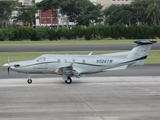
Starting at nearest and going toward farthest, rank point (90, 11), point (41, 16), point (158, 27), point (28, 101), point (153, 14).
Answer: point (28, 101), point (158, 27), point (153, 14), point (90, 11), point (41, 16)

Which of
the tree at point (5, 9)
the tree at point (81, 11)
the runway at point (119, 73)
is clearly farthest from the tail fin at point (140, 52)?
the tree at point (5, 9)

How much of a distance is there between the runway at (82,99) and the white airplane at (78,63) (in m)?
0.66

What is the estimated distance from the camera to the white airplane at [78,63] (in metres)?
26.4

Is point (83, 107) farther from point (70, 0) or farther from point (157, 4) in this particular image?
point (70, 0)

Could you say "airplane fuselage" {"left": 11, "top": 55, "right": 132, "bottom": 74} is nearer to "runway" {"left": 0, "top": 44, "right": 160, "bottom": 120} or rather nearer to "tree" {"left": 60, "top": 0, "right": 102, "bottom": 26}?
"runway" {"left": 0, "top": 44, "right": 160, "bottom": 120}

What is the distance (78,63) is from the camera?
2684 centimetres

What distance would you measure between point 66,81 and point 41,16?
142 m

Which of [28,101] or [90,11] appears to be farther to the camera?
[90,11]

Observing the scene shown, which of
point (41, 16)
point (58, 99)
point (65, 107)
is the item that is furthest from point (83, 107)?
point (41, 16)

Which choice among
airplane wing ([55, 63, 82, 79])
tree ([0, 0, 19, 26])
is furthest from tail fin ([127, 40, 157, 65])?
tree ([0, 0, 19, 26])

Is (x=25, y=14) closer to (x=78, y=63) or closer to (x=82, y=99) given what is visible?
(x=78, y=63)

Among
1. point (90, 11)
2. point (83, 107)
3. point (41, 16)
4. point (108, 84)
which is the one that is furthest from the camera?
point (41, 16)

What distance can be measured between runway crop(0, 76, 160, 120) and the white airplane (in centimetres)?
66

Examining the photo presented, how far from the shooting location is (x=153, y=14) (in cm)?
11544
